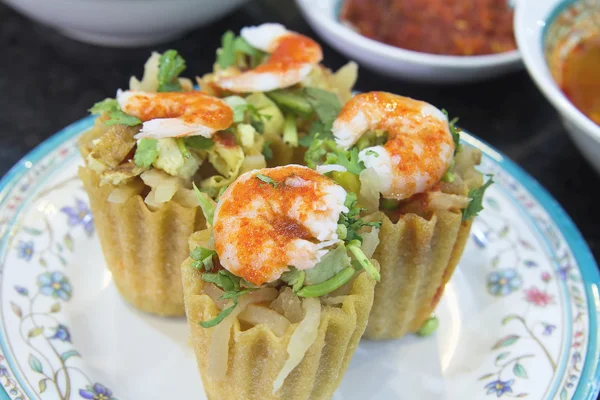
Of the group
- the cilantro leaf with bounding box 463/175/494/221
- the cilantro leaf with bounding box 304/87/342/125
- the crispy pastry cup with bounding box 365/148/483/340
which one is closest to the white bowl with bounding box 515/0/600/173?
the crispy pastry cup with bounding box 365/148/483/340

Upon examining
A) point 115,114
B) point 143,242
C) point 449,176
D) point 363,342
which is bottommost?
point 363,342

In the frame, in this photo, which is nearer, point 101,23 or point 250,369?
point 250,369

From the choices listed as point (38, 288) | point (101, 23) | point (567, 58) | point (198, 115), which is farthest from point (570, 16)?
point (38, 288)

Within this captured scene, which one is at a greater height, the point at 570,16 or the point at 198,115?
the point at 198,115

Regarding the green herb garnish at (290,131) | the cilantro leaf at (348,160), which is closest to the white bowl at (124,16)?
the green herb garnish at (290,131)

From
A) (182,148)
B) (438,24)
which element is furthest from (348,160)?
(438,24)

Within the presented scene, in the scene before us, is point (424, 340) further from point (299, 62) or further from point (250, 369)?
point (299, 62)

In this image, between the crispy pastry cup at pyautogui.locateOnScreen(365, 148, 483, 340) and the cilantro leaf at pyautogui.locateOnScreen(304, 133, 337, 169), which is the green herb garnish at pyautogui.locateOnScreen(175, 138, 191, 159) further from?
the crispy pastry cup at pyautogui.locateOnScreen(365, 148, 483, 340)

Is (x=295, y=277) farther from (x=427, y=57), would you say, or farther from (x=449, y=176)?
(x=427, y=57)
